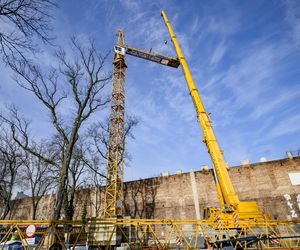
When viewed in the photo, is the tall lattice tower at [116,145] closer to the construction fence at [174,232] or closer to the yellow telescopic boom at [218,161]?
the construction fence at [174,232]

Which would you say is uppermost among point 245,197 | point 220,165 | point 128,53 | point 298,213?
point 128,53

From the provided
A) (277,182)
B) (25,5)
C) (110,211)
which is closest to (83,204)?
(110,211)

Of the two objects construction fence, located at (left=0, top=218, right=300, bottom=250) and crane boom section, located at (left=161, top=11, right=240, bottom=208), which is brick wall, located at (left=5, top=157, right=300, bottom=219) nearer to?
construction fence, located at (left=0, top=218, right=300, bottom=250)

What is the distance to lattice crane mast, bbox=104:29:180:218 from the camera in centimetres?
1921

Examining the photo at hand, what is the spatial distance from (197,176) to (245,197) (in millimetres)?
5115

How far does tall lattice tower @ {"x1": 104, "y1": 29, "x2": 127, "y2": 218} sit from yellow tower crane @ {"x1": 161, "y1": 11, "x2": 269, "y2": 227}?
9.20 meters

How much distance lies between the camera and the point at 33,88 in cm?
1310

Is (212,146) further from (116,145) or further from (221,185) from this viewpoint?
(116,145)

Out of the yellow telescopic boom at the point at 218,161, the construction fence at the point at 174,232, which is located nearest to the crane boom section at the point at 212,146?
the yellow telescopic boom at the point at 218,161

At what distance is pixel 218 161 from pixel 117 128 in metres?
13.8

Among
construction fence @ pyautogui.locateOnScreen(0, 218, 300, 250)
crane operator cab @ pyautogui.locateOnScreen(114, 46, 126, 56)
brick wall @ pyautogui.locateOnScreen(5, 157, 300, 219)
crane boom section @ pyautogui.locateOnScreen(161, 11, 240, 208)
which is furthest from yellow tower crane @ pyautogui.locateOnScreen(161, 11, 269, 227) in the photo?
crane operator cab @ pyautogui.locateOnScreen(114, 46, 126, 56)

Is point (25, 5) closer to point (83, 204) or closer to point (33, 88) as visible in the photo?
point (33, 88)

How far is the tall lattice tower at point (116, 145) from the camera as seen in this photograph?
19.0m

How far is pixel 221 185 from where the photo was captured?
422 inches
